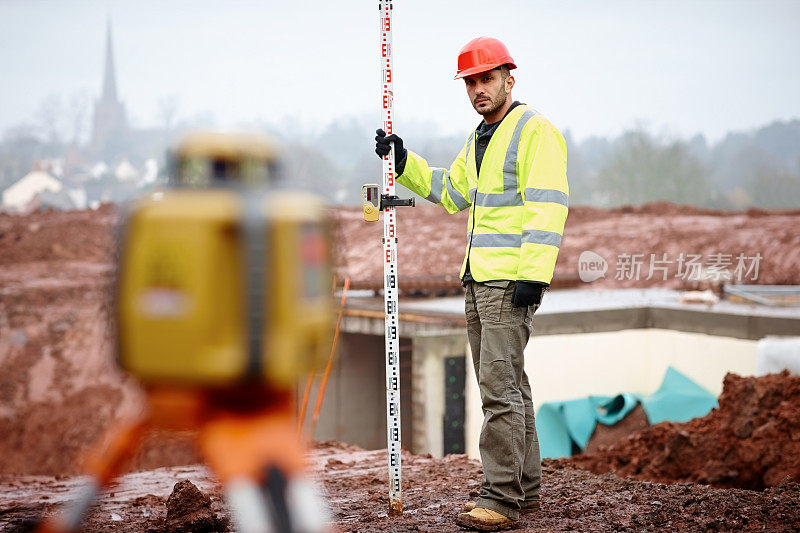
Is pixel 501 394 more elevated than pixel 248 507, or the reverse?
pixel 248 507

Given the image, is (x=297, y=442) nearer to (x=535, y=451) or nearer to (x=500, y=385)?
(x=500, y=385)

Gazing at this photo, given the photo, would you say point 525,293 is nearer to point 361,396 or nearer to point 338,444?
point 338,444

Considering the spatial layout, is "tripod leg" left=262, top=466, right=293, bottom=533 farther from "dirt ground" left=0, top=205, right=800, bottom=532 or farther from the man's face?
the man's face

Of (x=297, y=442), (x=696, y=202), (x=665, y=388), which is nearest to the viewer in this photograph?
(x=297, y=442)

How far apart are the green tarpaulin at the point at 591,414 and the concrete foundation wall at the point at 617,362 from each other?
56 cm

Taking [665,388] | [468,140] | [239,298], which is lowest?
[665,388]

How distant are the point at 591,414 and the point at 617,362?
1.88 m

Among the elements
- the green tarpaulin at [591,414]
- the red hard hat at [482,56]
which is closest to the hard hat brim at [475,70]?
the red hard hat at [482,56]

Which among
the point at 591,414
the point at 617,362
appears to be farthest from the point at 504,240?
the point at 617,362

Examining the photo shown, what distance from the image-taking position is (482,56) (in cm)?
323

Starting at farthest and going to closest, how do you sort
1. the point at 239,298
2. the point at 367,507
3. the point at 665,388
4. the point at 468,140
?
the point at 665,388
the point at 367,507
the point at 468,140
the point at 239,298

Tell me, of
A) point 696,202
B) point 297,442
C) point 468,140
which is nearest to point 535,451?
point 468,140

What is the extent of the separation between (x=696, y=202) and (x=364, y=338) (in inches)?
1321

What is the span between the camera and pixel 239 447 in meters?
0.86
